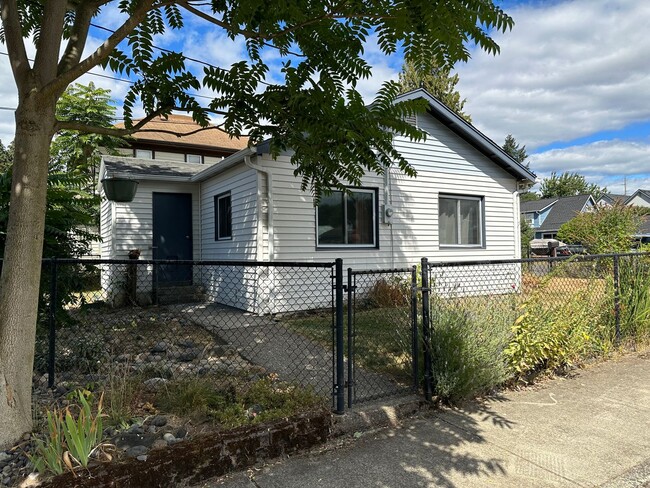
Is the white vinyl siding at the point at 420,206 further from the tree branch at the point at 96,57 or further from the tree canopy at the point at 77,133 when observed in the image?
the tree canopy at the point at 77,133

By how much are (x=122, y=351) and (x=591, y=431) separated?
5066 mm

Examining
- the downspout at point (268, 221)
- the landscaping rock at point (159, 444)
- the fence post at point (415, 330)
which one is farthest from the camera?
the downspout at point (268, 221)

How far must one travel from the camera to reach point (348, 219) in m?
8.94

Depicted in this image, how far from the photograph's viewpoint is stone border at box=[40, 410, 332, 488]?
2439 mm

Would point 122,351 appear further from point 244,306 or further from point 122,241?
point 122,241

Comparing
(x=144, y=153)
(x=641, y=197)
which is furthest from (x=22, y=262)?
(x=641, y=197)

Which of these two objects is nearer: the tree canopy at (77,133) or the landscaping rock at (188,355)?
the landscaping rock at (188,355)

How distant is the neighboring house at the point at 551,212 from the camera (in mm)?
39219

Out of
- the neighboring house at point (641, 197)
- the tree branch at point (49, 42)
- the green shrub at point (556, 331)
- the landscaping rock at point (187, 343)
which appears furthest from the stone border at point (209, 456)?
the neighboring house at point (641, 197)

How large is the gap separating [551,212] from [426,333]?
44249 millimetres

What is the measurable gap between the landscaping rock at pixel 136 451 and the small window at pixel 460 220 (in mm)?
8597

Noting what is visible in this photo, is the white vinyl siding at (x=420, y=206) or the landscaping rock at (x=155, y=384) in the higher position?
the white vinyl siding at (x=420, y=206)

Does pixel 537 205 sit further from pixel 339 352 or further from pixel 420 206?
pixel 339 352

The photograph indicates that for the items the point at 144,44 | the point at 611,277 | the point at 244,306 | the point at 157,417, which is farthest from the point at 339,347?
the point at 244,306
